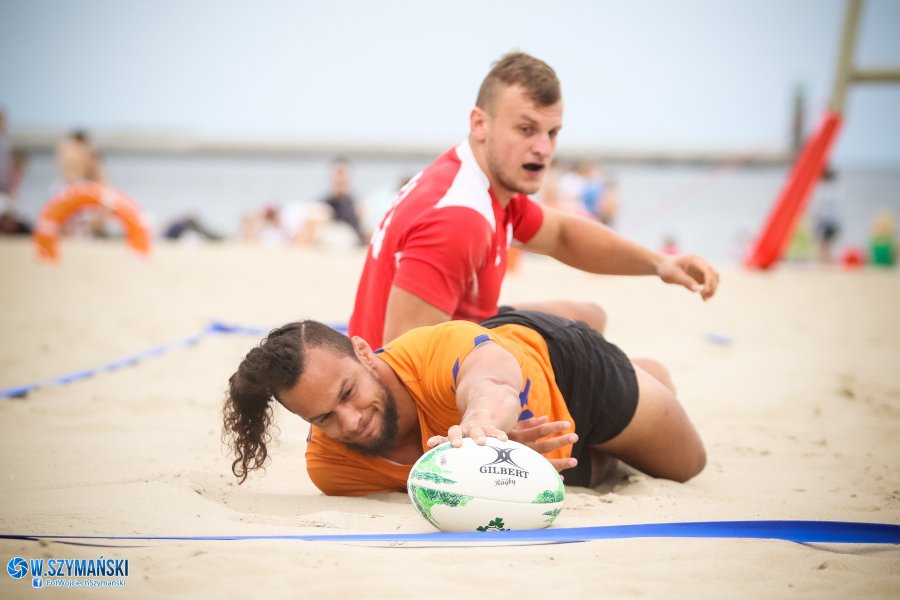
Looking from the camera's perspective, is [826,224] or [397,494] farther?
[826,224]

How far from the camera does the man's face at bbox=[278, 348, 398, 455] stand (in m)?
2.74

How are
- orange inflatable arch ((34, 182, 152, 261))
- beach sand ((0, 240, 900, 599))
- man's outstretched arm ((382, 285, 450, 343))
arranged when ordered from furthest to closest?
1. orange inflatable arch ((34, 182, 152, 261))
2. man's outstretched arm ((382, 285, 450, 343))
3. beach sand ((0, 240, 900, 599))

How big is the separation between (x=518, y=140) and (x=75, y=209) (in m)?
9.24

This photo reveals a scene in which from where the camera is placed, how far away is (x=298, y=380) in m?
2.73

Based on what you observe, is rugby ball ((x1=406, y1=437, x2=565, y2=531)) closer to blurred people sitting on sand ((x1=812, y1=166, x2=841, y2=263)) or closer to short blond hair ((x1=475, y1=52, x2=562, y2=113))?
short blond hair ((x1=475, y1=52, x2=562, y2=113))

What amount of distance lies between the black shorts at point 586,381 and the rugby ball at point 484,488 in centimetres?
64

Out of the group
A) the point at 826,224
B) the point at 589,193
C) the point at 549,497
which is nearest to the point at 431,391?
the point at 549,497

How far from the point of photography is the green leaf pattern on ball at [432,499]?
2.54 m

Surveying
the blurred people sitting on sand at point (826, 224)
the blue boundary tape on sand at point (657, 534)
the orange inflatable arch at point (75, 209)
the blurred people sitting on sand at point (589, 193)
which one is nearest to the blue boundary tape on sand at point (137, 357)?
the blue boundary tape on sand at point (657, 534)

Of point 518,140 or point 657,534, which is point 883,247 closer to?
point 518,140

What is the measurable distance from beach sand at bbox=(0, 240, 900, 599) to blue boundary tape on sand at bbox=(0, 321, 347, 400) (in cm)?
7

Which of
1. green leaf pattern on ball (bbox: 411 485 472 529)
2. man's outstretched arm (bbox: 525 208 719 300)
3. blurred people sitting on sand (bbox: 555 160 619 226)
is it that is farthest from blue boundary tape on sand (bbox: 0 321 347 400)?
blurred people sitting on sand (bbox: 555 160 619 226)

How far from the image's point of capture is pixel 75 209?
1157 cm

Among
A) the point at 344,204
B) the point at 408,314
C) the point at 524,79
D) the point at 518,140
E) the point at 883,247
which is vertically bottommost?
the point at 344,204
